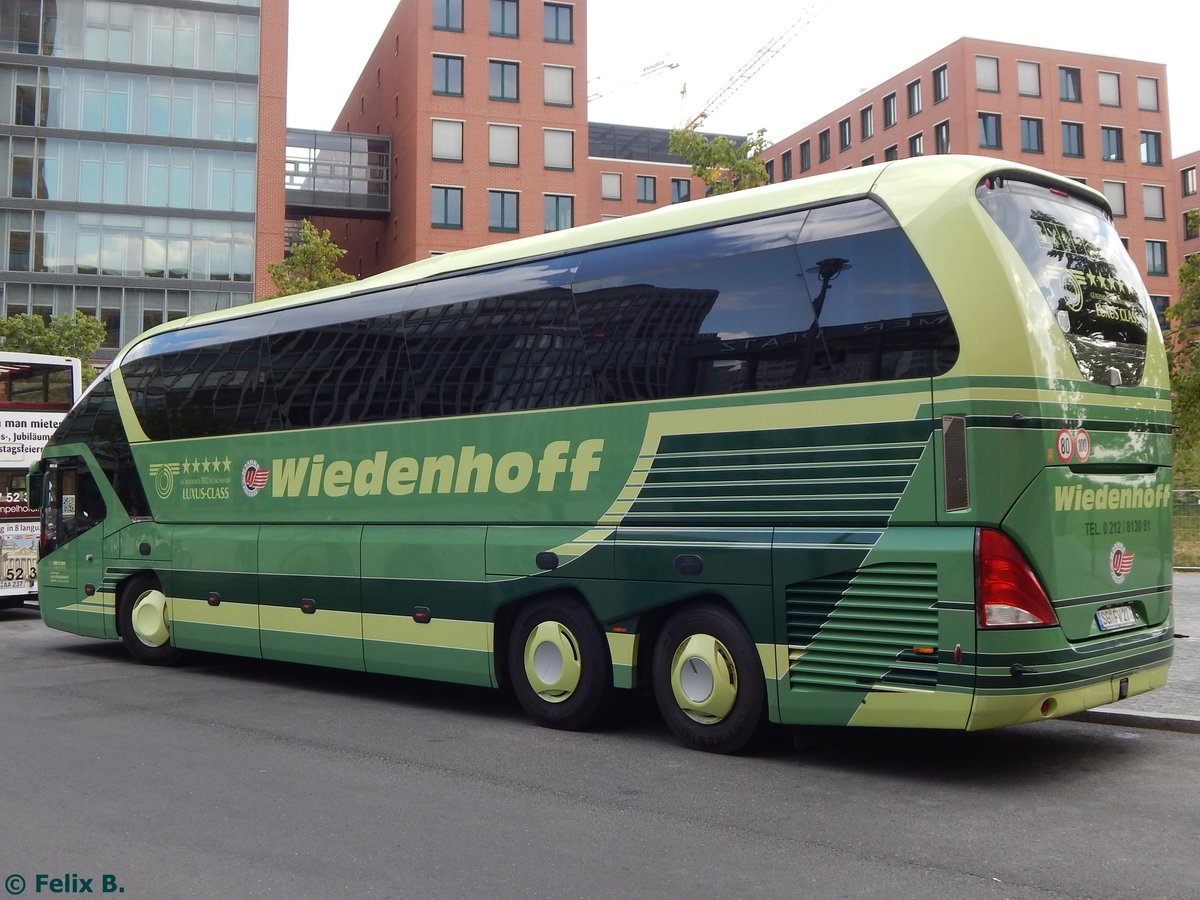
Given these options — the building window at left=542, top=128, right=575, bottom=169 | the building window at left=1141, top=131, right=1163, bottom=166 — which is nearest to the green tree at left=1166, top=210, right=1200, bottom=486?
the building window at left=542, top=128, right=575, bottom=169

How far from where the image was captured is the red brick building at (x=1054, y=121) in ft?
202

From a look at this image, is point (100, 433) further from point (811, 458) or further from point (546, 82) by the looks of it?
point (546, 82)

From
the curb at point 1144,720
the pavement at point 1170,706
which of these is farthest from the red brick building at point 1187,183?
the curb at point 1144,720

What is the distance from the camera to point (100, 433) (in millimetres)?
14031

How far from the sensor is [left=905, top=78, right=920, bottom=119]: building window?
6506 cm

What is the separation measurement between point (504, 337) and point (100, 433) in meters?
6.74

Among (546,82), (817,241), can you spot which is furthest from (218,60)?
(817,241)

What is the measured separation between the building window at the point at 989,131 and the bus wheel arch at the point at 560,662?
2255 inches

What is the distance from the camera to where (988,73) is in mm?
61688

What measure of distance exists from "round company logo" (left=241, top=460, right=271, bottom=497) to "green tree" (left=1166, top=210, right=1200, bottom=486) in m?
22.2

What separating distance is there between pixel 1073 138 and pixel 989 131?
20.1 feet

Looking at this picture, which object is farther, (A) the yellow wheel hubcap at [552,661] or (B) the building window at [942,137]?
(B) the building window at [942,137]

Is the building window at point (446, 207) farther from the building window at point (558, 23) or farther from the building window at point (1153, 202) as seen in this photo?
the building window at point (1153, 202)

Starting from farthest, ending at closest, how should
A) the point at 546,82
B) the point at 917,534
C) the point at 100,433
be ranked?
the point at 546,82, the point at 100,433, the point at 917,534
